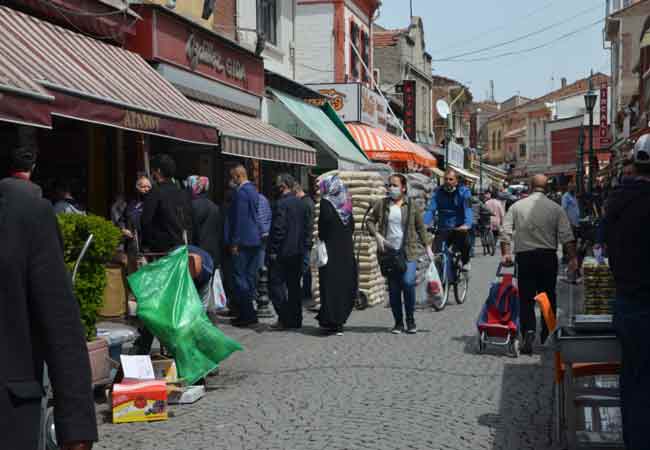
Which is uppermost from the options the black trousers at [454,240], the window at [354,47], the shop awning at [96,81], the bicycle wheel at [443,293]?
the window at [354,47]

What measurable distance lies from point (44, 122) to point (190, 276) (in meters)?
1.72

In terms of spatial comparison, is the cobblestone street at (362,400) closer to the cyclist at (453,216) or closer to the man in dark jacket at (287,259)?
the man in dark jacket at (287,259)

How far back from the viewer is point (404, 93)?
123ft

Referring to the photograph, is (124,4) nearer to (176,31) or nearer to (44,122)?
(176,31)

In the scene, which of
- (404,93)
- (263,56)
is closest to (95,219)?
(263,56)

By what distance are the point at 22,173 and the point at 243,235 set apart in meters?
8.27

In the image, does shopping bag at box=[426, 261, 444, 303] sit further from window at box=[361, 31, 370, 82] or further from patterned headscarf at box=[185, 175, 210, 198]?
window at box=[361, 31, 370, 82]

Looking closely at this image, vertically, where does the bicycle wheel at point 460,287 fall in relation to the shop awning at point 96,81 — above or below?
below

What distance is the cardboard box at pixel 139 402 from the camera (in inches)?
254

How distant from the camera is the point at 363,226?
12633 millimetres

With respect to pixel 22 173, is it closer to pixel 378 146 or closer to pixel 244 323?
pixel 244 323

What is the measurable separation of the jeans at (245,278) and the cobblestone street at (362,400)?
0.96 metres

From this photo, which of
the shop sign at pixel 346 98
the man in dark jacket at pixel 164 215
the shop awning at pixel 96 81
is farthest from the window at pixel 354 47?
the man in dark jacket at pixel 164 215

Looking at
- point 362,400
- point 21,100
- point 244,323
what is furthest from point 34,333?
point 244,323
